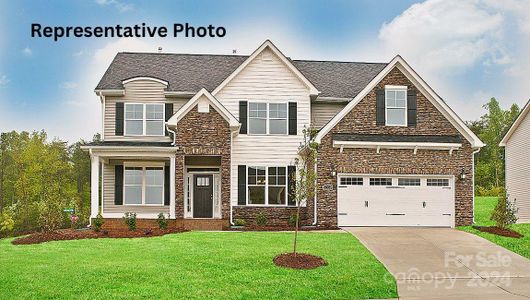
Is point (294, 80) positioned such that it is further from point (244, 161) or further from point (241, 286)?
point (241, 286)

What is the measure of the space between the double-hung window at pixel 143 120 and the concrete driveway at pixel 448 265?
9.66 m

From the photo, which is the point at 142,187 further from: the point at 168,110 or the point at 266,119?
the point at 266,119

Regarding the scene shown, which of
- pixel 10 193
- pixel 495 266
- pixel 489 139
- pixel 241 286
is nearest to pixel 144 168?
pixel 241 286

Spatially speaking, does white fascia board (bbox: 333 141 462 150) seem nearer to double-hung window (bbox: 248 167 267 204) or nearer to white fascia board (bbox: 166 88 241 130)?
double-hung window (bbox: 248 167 267 204)

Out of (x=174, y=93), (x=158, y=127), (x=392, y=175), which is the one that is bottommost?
(x=392, y=175)

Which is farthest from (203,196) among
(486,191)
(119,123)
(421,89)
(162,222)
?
(486,191)

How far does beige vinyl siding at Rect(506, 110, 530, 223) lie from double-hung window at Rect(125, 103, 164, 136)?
18.2 metres

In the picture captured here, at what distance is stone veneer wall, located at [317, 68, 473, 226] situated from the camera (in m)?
20.8

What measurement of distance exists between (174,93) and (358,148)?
8158 mm

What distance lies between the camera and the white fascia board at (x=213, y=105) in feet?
67.1

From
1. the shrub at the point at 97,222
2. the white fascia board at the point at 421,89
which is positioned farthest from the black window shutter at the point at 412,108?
the shrub at the point at 97,222

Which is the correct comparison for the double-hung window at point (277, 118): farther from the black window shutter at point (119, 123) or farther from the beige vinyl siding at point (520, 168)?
the beige vinyl siding at point (520, 168)

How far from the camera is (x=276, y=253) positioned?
572 inches

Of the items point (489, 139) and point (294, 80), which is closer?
point (294, 80)
